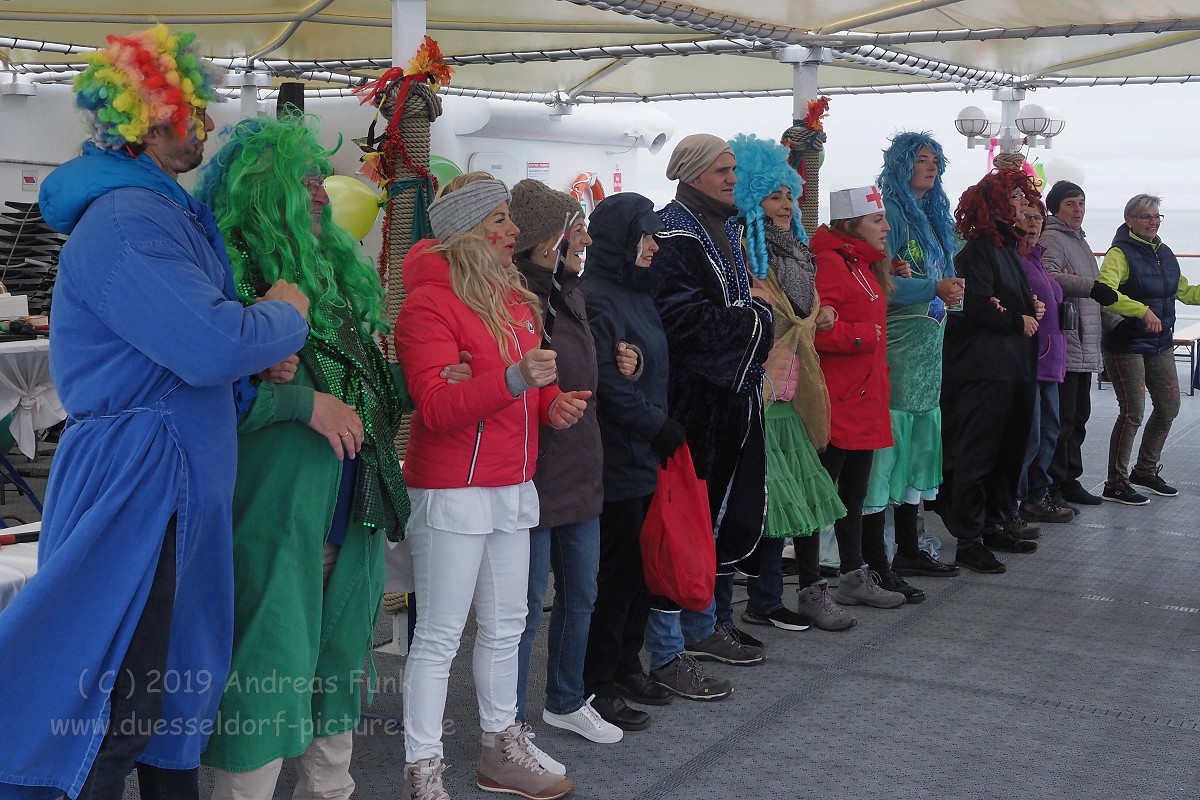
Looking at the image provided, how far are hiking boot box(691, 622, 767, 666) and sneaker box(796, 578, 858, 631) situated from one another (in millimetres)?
406

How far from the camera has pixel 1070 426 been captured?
6.57 meters

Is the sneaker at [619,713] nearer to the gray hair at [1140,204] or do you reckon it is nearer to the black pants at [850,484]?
the black pants at [850,484]

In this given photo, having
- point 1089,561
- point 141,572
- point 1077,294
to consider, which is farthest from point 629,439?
point 1077,294

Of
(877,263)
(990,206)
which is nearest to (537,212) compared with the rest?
(877,263)

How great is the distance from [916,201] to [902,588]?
1628 millimetres

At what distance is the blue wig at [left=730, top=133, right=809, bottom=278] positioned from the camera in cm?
415

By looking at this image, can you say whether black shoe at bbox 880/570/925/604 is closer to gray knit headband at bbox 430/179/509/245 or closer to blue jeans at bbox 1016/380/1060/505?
blue jeans at bbox 1016/380/1060/505

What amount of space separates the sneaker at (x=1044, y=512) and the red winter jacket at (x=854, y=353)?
2.23 metres

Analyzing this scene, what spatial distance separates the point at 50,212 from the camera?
2.20 metres

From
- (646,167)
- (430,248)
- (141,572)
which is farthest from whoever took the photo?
(646,167)

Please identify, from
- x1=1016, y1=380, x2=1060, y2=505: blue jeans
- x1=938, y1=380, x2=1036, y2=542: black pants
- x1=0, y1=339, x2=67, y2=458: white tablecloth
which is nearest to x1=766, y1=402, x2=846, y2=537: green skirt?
x1=938, y1=380, x2=1036, y2=542: black pants

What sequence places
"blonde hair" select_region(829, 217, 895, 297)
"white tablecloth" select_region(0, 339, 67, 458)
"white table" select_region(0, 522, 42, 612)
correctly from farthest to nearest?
"white tablecloth" select_region(0, 339, 67, 458) → "blonde hair" select_region(829, 217, 895, 297) → "white table" select_region(0, 522, 42, 612)

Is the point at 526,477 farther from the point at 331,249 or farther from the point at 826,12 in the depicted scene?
the point at 826,12

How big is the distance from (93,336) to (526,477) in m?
1.13
